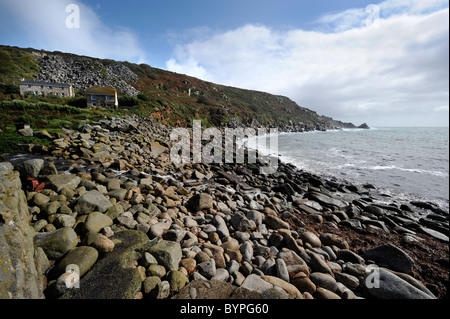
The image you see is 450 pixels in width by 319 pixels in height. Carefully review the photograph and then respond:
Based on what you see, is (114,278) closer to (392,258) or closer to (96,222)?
(96,222)

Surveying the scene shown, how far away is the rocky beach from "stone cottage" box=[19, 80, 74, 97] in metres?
39.3

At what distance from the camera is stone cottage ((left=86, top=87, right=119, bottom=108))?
3019 centimetres

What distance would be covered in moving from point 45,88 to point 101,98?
1850 cm

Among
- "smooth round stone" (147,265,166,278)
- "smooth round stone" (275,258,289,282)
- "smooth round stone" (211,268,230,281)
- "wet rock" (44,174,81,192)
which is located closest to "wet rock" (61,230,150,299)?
"smooth round stone" (147,265,166,278)

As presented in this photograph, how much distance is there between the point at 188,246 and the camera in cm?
472

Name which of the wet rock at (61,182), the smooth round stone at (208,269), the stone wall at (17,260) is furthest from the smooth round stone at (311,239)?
the wet rock at (61,182)

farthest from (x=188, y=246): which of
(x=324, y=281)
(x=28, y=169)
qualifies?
(x=28, y=169)

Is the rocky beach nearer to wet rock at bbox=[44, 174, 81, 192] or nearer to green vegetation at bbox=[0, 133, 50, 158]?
wet rock at bbox=[44, 174, 81, 192]

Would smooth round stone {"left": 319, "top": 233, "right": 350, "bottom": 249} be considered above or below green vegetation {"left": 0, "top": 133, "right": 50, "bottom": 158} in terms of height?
below

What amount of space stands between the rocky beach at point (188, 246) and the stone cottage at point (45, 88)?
3934cm
